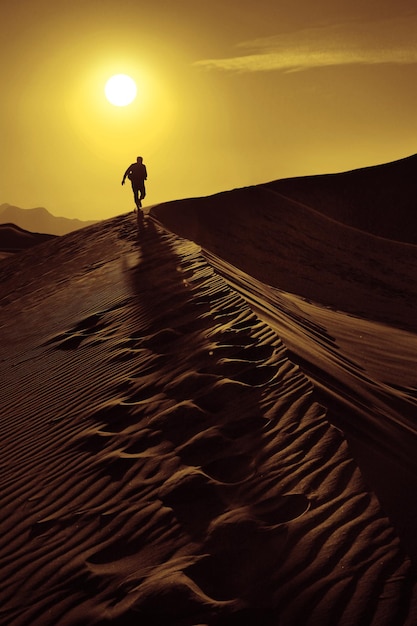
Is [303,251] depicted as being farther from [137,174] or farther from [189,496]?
[189,496]

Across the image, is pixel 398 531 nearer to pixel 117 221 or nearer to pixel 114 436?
pixel 114 436

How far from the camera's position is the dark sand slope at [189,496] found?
302 cm

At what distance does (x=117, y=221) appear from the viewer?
2031 cm

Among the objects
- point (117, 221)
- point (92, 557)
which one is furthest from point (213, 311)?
point (117, 221)

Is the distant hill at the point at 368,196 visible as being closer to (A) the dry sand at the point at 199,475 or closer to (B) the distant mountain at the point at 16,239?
(B) the distant mountain at the point at 16,239

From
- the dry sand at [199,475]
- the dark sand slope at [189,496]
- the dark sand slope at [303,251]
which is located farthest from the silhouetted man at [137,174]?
the dark sand slope at [189,496]

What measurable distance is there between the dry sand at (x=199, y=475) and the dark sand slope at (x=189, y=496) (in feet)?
0.04

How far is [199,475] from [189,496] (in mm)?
177

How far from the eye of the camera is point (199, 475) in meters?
4.02

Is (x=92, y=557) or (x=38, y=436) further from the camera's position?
(x=38, y=436)

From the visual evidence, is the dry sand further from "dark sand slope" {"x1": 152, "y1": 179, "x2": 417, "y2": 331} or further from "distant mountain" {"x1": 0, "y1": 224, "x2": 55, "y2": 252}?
"distant mountain" {"x1": 0, "y1": 224, "x2": 55, "y2": 252}

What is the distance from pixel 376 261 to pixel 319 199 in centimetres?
1960

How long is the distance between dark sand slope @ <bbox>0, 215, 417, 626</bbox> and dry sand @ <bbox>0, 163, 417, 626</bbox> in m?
0.01

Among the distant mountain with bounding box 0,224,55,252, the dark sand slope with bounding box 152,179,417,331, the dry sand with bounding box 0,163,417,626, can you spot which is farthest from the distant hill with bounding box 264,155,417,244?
the dry sand with bounding box 0,163,417,626
